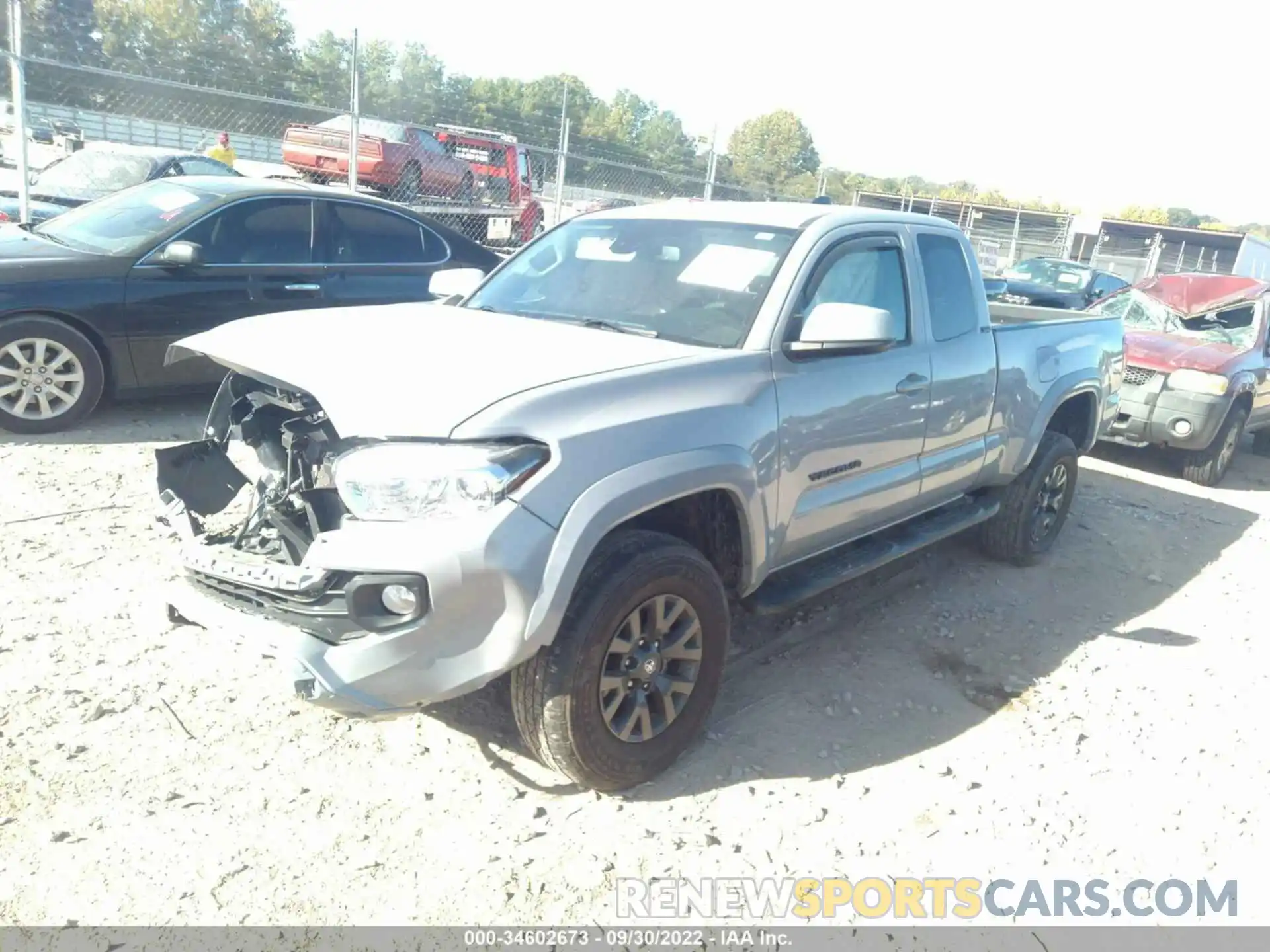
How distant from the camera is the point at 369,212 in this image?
6.96m

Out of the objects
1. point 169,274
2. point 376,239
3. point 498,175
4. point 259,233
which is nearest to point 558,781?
point 169,274

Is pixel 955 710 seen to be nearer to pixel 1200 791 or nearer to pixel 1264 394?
pixel 1200 791

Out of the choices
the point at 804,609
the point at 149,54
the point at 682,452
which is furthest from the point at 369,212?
the point at 149,54

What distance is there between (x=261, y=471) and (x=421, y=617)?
116 centimetres

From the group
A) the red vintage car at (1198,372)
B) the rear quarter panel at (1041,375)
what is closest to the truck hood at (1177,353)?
the red vintage car at (1198,372)

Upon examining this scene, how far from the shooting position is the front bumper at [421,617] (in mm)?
2502

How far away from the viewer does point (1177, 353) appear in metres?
8.02

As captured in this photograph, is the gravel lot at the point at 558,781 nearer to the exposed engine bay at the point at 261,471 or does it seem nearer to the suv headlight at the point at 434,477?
the exposed engine bay at the point at 261,471

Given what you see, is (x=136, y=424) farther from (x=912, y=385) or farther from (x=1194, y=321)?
(x=1194, y=321)

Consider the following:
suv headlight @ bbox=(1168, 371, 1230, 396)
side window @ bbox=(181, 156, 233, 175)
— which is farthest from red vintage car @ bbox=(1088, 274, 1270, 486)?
side window @ bbox=(181, 156, 233, 175)

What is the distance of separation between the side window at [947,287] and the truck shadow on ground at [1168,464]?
4796 millimetres

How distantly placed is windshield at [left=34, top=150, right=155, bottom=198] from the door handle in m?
11.0

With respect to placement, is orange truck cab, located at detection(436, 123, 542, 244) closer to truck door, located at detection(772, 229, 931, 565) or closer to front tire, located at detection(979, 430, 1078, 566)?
front tire, located at detection(979, 430, 1078, 566)

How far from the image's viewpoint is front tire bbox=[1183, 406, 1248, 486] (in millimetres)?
7953
